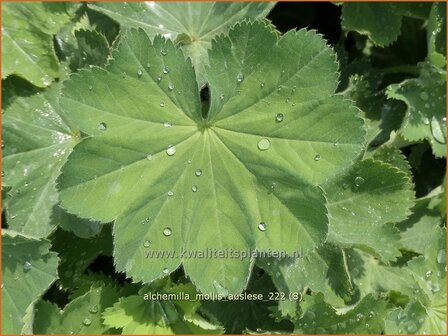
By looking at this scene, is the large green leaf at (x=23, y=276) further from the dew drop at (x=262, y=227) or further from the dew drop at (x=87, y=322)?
the dew drop at (x=262, y=227)

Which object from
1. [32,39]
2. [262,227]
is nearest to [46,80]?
[32,39]

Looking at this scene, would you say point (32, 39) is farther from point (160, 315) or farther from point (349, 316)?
point (349, 316)

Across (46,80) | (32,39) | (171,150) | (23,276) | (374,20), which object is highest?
(32,39)

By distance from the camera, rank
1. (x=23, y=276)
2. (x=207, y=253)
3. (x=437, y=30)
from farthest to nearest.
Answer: (x=437, y=30) < (x=23, y=276) < (x=207, y=253)

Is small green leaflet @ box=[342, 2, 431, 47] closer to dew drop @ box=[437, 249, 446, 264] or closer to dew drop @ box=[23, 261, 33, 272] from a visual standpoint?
dew drop @ box=[437, 249, 446, 264]

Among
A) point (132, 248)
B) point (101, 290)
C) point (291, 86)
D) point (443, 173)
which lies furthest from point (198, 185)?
point (443, 173)

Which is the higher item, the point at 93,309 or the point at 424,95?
the point at 424,95

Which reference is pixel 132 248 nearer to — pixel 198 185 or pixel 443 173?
pixel 198 185
